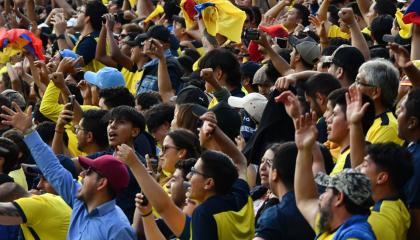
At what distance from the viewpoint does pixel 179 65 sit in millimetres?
12188

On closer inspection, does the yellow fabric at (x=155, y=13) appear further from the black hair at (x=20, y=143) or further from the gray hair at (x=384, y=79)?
the gray hair at (x=384, y=79)

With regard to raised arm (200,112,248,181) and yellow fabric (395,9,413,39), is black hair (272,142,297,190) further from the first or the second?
yellow fabric (395,9,413,39)

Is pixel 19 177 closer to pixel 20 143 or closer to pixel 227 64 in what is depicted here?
pixel 20 143

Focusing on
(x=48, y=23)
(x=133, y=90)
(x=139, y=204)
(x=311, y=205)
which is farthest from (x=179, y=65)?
(x=48, y=23)

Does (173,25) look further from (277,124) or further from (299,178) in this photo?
(299,178)

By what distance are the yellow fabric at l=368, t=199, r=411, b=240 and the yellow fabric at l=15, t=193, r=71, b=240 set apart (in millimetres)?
2324

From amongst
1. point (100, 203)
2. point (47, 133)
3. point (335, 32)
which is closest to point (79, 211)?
point (100, 203)

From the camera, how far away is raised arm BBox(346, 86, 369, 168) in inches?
272

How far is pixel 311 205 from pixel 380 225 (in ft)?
1.33

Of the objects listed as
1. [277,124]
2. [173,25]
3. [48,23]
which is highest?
[277,124]

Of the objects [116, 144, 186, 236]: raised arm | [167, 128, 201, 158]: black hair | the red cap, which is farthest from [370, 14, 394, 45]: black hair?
[116, 144, 186, 236]: raised arm

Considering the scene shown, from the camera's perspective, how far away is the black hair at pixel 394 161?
21.3 ft

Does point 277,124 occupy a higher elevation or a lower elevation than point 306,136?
lower

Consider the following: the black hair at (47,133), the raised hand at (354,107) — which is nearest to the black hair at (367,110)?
the raised hand at (354,107)
